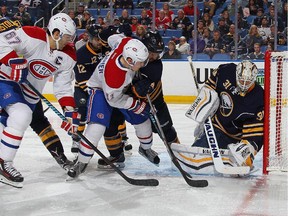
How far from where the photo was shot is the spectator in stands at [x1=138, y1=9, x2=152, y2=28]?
7968 mm

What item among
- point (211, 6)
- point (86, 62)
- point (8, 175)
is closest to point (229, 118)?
point (86, 62)

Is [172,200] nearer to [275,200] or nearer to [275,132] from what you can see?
[275,200]

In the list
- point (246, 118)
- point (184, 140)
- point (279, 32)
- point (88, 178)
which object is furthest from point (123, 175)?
point (279, 32)

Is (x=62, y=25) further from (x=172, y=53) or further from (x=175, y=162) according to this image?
(x=172, y=53)

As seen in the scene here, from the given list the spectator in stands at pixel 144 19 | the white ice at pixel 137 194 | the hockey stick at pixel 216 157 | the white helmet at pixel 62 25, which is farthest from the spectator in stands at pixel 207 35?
the white helmet at pixel 62 25

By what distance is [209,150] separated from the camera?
3.97 metres

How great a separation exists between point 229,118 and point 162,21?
13.7 feet

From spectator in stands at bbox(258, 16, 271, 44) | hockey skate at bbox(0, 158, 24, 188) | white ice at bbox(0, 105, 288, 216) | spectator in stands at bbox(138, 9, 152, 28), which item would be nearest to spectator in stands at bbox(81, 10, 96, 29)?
spectator in stands at bbox(138, 9, 152, 28)

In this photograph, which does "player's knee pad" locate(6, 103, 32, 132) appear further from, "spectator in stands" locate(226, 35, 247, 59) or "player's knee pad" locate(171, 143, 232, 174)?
"spectator in stands" locate(226, 35, 247, 59)

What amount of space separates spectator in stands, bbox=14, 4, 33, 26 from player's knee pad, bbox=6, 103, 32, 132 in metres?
5.10

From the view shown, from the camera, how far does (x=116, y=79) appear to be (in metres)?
3.72

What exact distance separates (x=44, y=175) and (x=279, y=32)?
4.24 metres

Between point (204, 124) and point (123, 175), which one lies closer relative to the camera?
point (123, 175)

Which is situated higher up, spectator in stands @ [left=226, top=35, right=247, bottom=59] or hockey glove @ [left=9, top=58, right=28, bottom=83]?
hockey glove @ [left=9, top=58, right=28, bottom=83]
